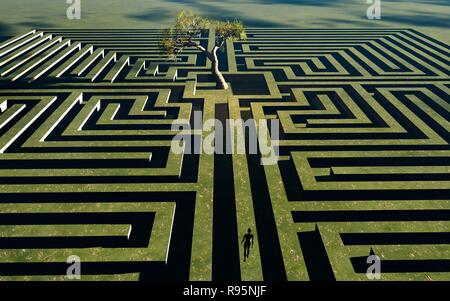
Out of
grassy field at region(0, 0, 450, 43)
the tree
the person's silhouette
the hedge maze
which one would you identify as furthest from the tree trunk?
grassy field at region(0, 0, 450, 43)

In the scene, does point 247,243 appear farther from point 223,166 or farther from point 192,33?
point 192,33

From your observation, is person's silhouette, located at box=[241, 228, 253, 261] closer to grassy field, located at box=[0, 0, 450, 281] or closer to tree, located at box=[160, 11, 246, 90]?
grassy field, located at box=[0, 0, 450, 281]

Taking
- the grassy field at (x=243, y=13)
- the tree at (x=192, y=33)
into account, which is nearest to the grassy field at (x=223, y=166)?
the tree at (x=192, y=33)

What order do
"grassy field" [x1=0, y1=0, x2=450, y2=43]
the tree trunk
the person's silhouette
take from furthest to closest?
"grassy field" [x1=0, y1=0, x2=450, y2=43], the tree trunk, the person's silhouette

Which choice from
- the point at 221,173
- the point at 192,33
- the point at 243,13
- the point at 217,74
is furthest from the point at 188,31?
the point at 243,13

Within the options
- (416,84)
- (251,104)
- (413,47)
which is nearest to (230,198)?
(251,104)
